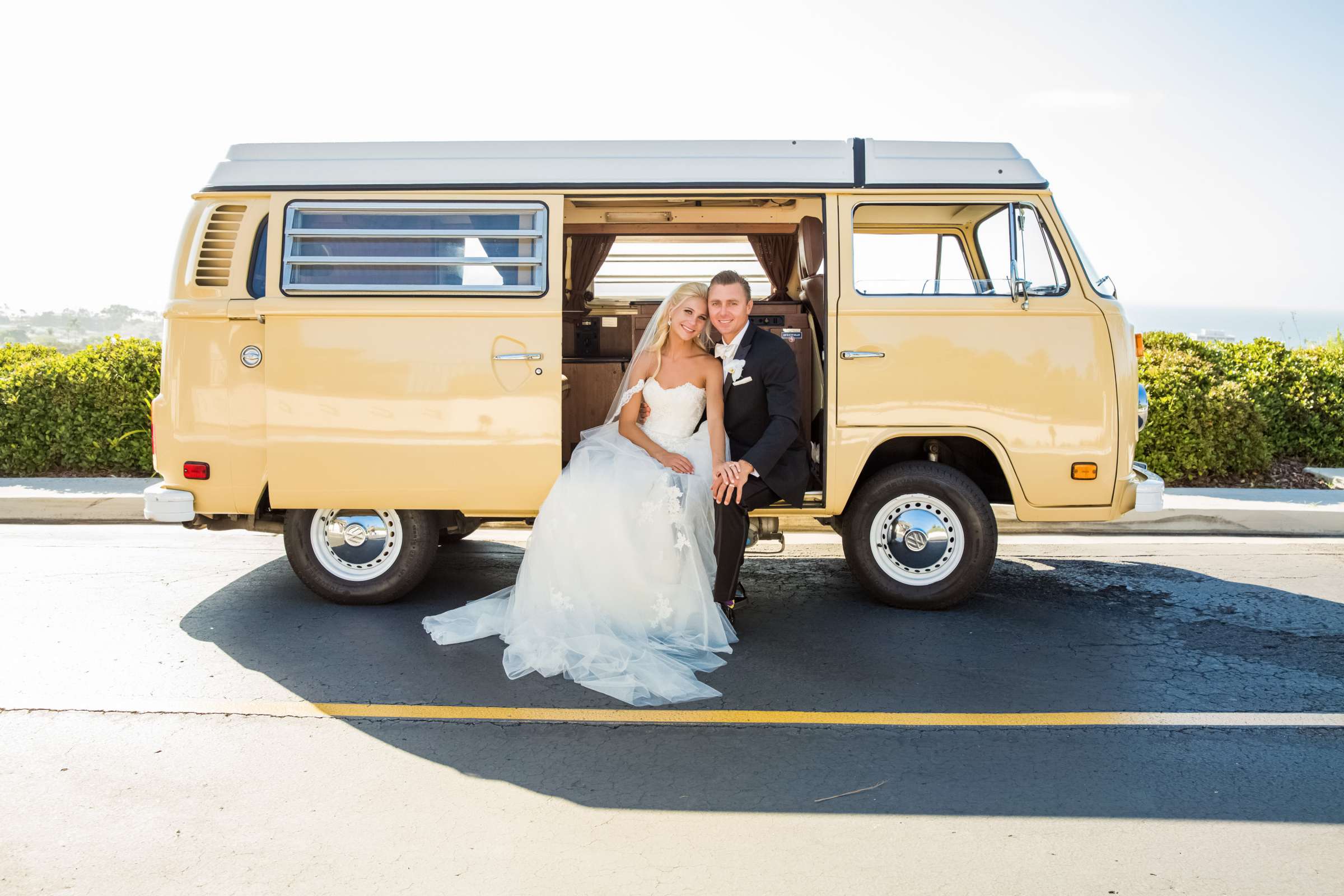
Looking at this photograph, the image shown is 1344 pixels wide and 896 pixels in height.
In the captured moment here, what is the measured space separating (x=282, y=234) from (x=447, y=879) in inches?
156

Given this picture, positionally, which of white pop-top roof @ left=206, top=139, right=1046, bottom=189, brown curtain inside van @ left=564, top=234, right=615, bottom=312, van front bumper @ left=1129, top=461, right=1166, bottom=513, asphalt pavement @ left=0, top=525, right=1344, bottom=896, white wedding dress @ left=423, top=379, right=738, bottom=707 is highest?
white pop-top roof @ left=206, top=139, right=1046, bottom=189

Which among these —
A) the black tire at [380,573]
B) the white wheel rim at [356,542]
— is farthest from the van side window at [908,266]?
the white wheel rim at [356,542]

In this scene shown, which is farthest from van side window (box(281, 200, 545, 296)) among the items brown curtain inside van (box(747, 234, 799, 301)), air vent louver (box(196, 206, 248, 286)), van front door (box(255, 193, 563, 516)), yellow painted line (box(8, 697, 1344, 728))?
yellow painted line (box(8, 697, 1344, 728))

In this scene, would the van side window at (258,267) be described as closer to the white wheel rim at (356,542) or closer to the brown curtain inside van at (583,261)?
the white wheel rim at (356,542)

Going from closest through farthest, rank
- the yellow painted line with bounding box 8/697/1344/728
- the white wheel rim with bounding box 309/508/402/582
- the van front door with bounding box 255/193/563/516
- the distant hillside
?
the yellow painted line with bounding box 8/697/1344/728, the van front door with bounding box 255/193/563/516, the white wheel rim with bounding box 309/508/402/582, the distant hillside

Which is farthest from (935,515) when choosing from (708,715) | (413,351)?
(413,351)

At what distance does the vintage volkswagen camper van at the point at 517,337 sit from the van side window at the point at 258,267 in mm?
14

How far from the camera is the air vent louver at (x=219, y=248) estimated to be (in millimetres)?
5859

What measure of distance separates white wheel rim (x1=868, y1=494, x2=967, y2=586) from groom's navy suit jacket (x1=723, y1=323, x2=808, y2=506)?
1.98 ft

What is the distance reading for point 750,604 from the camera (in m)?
6.14

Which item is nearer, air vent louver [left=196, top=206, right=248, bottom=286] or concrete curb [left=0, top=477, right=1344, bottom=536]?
air vent louver [left=196, top=206, right=248, bottom=286]

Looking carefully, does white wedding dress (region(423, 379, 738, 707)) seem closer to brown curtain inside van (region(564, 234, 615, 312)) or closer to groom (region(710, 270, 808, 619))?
groom (region(710, 270, 808, 619))

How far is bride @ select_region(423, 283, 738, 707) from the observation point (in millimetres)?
5090

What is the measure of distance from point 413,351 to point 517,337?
0.58 meters
